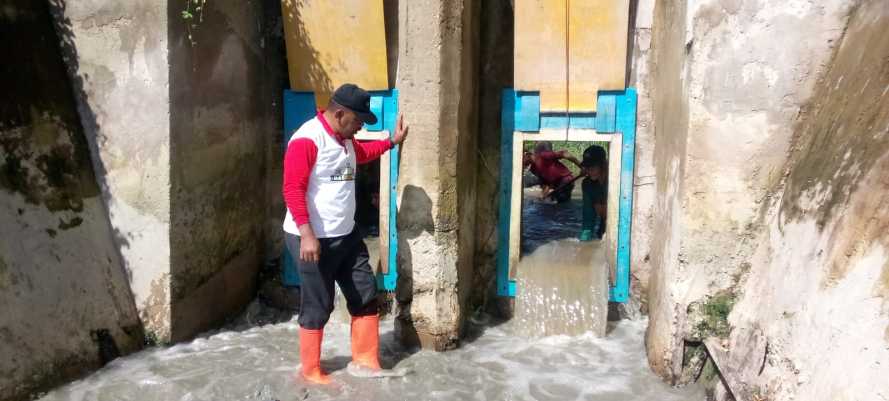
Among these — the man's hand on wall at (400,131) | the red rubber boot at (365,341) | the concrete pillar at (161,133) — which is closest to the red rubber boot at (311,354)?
the red rubber boot at (365,341)

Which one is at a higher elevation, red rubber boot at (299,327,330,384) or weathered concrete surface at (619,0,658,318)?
weathered concrete surface at (619,0,658,318)

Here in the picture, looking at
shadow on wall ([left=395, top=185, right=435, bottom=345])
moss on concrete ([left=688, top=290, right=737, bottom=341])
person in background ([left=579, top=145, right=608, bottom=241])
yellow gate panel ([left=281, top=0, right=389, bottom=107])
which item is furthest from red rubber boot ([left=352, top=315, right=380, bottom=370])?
person in background ([left=579, top=145, right=608, bottom=241])

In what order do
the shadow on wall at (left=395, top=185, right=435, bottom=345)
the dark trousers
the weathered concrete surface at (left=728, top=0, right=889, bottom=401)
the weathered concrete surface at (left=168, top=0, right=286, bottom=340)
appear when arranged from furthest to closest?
the weathered concrete surface at (left=168, top=0, right=286, bottom=340) → the shadow on wall at (left=395, top=185, right=435, bottom=345) → the dark trousers → the weathered concrete surface at (left=728, top=0, right=889, bottom=401)

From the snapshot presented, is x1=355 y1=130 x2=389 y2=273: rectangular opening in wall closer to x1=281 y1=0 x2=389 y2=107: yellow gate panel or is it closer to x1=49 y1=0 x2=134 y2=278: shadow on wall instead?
x1=281 y1=0 x2=389 y2=107: yellow gate panel

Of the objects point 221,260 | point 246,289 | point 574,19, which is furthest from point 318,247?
point 574,19

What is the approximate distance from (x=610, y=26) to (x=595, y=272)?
218 centimetres

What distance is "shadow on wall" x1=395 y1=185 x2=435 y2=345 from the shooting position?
4941mm

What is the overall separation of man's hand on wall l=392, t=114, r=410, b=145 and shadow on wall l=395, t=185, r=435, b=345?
37 cm

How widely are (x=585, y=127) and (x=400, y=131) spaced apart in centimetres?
183

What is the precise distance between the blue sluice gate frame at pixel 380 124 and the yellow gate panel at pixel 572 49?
121 cm

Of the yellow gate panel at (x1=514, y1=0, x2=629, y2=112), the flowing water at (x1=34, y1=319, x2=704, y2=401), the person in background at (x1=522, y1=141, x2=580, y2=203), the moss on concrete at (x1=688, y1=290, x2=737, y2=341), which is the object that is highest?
the yellow gate panel at (x1=514, y1=0, x2=629, y2=112)

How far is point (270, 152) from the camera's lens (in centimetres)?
641

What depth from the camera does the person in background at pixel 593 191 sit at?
6973 mm

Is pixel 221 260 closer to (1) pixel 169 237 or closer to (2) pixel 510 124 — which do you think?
(1) pixel 169 237
